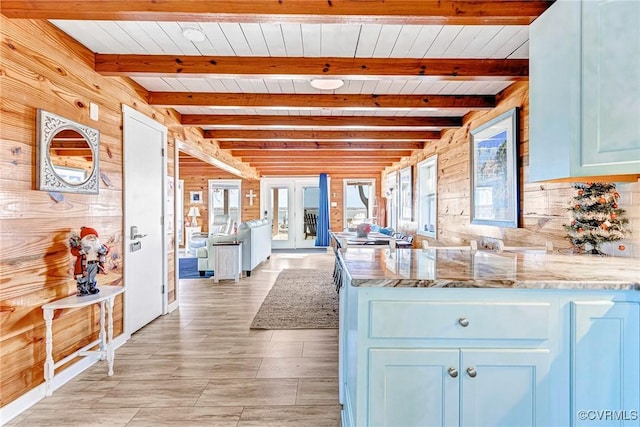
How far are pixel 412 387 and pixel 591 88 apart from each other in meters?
1.52

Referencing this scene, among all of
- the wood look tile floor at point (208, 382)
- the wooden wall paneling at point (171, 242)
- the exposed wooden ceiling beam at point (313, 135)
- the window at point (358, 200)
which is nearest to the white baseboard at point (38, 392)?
the wood look tile floor at point (208, 382)

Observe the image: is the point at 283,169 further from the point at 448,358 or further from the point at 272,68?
the point at 448,358

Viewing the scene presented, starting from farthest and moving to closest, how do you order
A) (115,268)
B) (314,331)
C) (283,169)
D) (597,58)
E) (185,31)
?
(283,169) < (314,331) < (115,268) < (185,31) < (597,58)

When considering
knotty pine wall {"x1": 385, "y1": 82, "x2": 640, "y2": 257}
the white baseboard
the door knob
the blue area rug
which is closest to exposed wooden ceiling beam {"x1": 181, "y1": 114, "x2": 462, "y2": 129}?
knotty pine wall {"x1": 385, "y1": 82, "x2": 640, "y2": 257}

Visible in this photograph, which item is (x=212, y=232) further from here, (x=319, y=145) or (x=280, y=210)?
(x=319, y=145)

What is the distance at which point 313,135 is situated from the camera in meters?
5.14

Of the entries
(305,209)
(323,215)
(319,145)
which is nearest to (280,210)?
(305,209)

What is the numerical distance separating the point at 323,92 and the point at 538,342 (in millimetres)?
2903

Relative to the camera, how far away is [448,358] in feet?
4.37

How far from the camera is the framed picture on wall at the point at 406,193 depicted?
6453 millimetres

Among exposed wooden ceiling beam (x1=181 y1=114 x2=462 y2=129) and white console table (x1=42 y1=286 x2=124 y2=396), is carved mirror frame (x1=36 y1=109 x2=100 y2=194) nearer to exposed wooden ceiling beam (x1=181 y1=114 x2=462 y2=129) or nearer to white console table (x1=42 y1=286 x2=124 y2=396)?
white console table (x1=42 y1=286 x2=124 y2=396)

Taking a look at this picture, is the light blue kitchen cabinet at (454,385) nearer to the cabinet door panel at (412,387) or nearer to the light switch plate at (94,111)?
the cabinet door panel at (412,387)

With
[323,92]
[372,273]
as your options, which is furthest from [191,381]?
[323,92]

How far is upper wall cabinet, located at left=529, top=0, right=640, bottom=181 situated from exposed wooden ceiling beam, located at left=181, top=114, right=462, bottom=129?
2621mm
